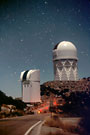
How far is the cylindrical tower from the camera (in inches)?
169

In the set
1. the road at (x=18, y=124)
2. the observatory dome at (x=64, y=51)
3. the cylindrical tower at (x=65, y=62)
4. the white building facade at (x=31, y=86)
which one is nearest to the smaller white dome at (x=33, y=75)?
the white building facade at (x=31, y=86)

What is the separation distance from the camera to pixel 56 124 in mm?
3902

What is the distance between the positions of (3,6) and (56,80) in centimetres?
220

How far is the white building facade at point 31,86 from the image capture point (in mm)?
4240

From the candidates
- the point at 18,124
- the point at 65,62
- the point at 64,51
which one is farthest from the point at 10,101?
the point at 64,51

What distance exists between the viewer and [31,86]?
4.31 m

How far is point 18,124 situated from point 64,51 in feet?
5.73

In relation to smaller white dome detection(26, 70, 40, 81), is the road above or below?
below

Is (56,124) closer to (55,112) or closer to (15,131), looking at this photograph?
(55,112)

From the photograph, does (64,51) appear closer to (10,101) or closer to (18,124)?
(10,101)

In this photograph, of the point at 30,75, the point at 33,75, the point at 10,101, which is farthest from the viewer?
the point at 10,101

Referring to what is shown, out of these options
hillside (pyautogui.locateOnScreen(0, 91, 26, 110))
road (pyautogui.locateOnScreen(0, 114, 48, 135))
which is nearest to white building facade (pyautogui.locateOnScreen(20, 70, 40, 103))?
hillside (pyautogui.locateOnScreen(0, 91, 26, 110))

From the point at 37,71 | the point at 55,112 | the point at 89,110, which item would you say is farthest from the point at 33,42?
the point at 89,110

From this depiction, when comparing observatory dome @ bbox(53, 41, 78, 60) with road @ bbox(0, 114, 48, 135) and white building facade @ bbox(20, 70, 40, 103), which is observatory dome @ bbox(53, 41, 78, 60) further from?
road @ bbox(0, 114, 48, 135)
